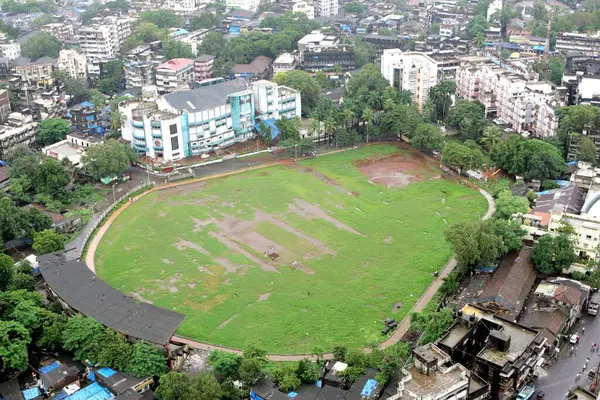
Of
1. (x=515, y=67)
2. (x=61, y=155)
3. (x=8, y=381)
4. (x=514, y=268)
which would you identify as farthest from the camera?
(x=515, y=67)

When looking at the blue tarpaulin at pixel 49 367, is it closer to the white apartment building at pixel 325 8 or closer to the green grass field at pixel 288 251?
the green grass field at pixel 288 251

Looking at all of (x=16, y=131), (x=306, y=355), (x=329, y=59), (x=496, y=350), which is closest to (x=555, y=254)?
(x=496, y=350)

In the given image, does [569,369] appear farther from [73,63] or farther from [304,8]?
[304,8]

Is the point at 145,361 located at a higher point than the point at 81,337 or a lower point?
lower

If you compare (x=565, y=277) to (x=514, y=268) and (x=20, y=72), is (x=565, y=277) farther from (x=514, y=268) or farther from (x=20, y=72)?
(x=20, y=72)

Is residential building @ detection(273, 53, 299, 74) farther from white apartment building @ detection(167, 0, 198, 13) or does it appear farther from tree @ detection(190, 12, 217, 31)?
white apartment building @ detection(167, 0, 198, 13)

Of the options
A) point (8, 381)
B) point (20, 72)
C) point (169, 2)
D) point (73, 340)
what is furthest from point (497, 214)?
point (169, 2)
